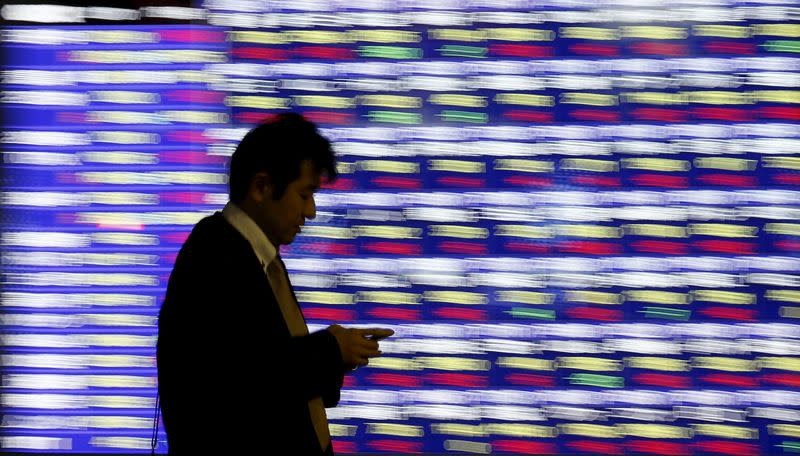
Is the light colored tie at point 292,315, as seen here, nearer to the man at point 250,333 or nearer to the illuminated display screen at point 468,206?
the man at point 250,333

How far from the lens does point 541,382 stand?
302cm

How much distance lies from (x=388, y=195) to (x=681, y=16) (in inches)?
43.0

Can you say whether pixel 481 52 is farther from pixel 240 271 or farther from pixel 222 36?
pixel 240 271

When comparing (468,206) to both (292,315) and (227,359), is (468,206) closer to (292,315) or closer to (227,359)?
(292,315)

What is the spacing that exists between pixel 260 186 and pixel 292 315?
0.97ft

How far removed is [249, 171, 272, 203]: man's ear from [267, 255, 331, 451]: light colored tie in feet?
0.57

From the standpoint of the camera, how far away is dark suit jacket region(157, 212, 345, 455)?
5.61 feet

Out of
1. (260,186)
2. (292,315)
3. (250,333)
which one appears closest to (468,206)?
(292,315)

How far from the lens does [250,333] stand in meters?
1.75

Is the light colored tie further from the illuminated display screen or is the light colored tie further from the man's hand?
the illuminated display screen

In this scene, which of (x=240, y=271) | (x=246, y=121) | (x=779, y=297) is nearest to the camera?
(x=240, y=271)

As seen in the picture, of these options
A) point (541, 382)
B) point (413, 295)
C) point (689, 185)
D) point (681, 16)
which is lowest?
point (541, 382)

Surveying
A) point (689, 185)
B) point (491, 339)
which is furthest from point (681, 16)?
point (491, 339)

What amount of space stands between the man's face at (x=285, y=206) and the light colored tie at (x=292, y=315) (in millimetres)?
105
